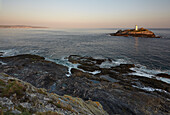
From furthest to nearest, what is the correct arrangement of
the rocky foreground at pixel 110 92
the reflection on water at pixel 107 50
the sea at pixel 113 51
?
the reflection on water at pixel 107 50
the sea at pixel 113 51
the rocky foreground at pixel 110 92

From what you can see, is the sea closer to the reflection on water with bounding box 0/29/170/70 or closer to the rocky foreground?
the reflection on water with bounding box 0/29/170/70

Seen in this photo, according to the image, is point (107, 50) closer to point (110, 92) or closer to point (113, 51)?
point (113, 51)

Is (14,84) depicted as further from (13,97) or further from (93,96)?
(93,96)

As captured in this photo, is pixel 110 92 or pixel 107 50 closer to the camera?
pixel 110 92

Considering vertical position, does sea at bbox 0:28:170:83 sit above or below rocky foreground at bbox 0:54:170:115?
above

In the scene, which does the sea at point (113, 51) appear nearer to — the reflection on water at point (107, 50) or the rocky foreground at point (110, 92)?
the reflection on water at point (107, 50)

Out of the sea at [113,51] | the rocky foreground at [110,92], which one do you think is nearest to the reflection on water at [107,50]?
the sea at [113,51]

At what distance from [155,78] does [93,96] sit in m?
18.2

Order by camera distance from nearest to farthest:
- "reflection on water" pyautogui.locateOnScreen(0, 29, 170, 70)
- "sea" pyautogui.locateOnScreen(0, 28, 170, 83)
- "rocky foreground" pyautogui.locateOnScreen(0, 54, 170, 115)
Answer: "rocky foreground" pyautogui.locateOnScreen(0, 54, 170, 115) < "sea" pyautogui.locateOnScreen(0, 28, 170, 83) < "reflection on water" pyautogui.locateOnScreen(0, 29, 170, 70)

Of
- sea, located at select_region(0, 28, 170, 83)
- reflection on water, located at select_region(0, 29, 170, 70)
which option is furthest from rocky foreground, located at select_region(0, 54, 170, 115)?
reflection on water, located at select_region(0, 29, 170, 70)

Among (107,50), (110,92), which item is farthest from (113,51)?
(110,92)

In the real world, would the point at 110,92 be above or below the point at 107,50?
below

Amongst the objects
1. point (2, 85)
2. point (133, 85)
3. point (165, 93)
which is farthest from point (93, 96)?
point (165, 93)

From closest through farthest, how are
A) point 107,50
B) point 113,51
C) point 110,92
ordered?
1. point 110,92
2. point 113,51
3. point 107,50
